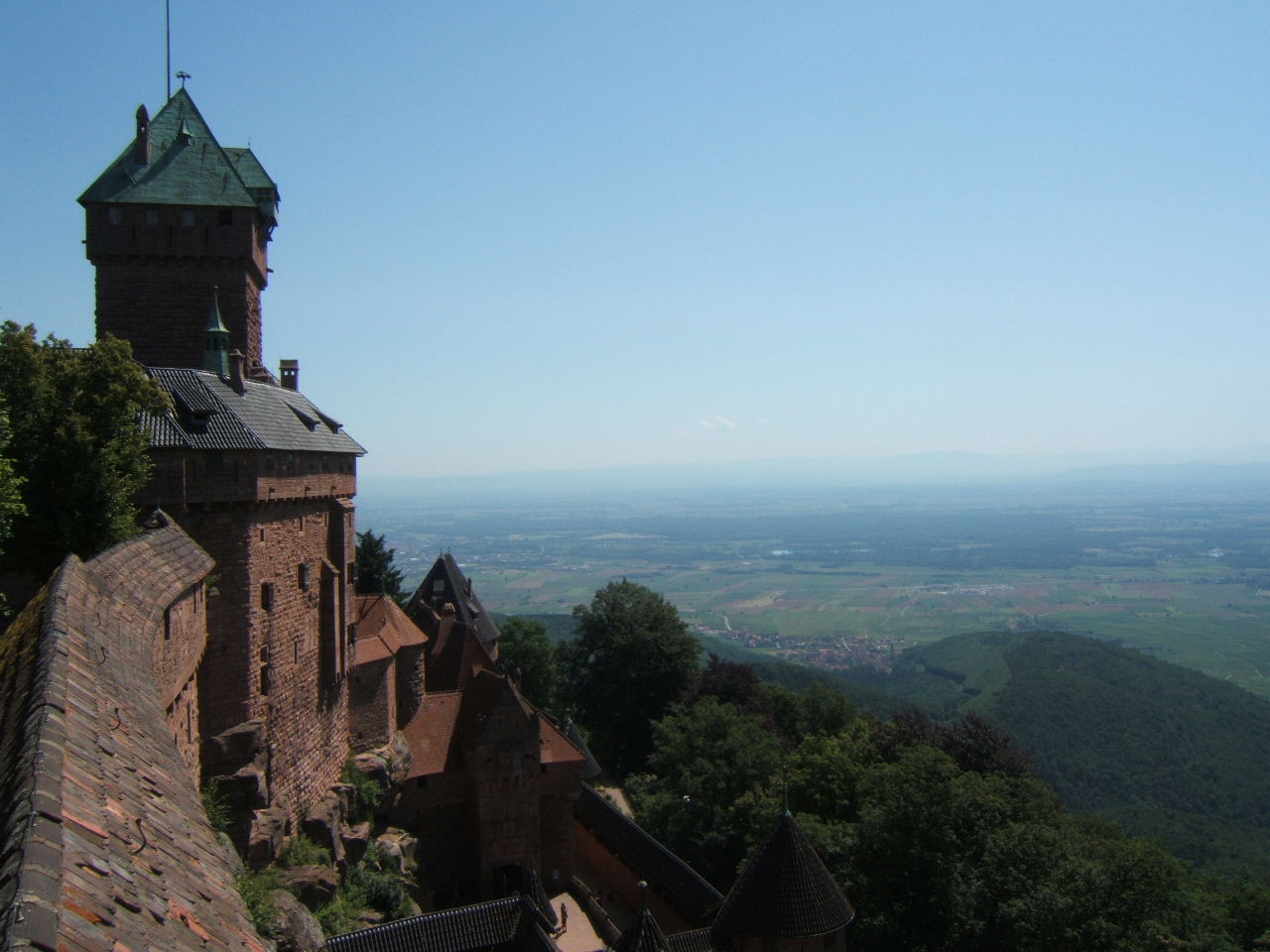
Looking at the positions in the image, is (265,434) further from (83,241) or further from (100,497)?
(83,241)

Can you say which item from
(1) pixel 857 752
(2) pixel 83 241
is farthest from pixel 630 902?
(2) pixel 83 241

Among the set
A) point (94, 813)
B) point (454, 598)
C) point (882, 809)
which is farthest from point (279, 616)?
point (454, 598)

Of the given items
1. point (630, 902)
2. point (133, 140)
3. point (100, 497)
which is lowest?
point (630, 902)

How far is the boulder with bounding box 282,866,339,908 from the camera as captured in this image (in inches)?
643

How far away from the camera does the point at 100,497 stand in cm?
1350

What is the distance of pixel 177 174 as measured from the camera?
68.5ft

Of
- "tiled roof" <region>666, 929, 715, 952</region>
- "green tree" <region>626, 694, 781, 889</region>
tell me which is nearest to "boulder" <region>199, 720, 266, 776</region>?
"tiled roof" <region>666, 929, 715, 952</region>

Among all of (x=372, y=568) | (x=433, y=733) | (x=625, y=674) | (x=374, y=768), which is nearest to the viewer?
(x=374, y=768)

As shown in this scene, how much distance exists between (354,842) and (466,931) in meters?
3.02

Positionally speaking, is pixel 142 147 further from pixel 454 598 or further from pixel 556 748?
pixel 454 598

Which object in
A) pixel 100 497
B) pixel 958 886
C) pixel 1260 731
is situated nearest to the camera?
pixel 100 497

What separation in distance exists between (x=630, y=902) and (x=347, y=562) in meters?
12.8

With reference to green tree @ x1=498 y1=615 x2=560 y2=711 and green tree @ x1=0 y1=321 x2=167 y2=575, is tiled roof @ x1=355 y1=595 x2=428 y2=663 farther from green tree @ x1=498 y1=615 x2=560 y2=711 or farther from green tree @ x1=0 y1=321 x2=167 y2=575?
green tree @ x1=498 y1=615 x2=560 y2=711

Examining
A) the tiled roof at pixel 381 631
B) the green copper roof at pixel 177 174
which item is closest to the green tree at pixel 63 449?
the green copper roof at pixel 177 174
